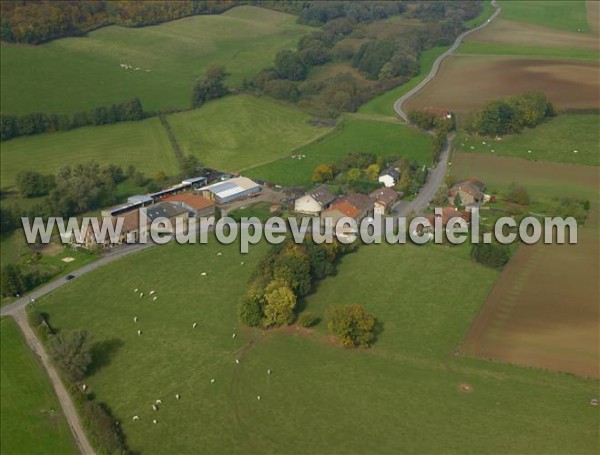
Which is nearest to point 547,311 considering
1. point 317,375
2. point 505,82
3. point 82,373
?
point 317,375

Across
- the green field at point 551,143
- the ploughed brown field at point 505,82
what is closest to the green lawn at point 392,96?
the ploughed brown field at point 505,82

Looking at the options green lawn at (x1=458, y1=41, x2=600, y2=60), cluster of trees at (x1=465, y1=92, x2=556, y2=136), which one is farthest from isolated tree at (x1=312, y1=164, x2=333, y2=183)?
green lawn at (x1=458, y1=41, x2=600, y2=60)

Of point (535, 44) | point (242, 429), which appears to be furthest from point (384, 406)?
point (535, 44)

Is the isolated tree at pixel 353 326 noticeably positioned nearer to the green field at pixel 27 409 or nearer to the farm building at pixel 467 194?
the green field at pixel 27 409

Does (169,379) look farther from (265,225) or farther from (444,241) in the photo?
(444,241)

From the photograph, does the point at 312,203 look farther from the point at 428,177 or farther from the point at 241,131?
the point at 241,131
